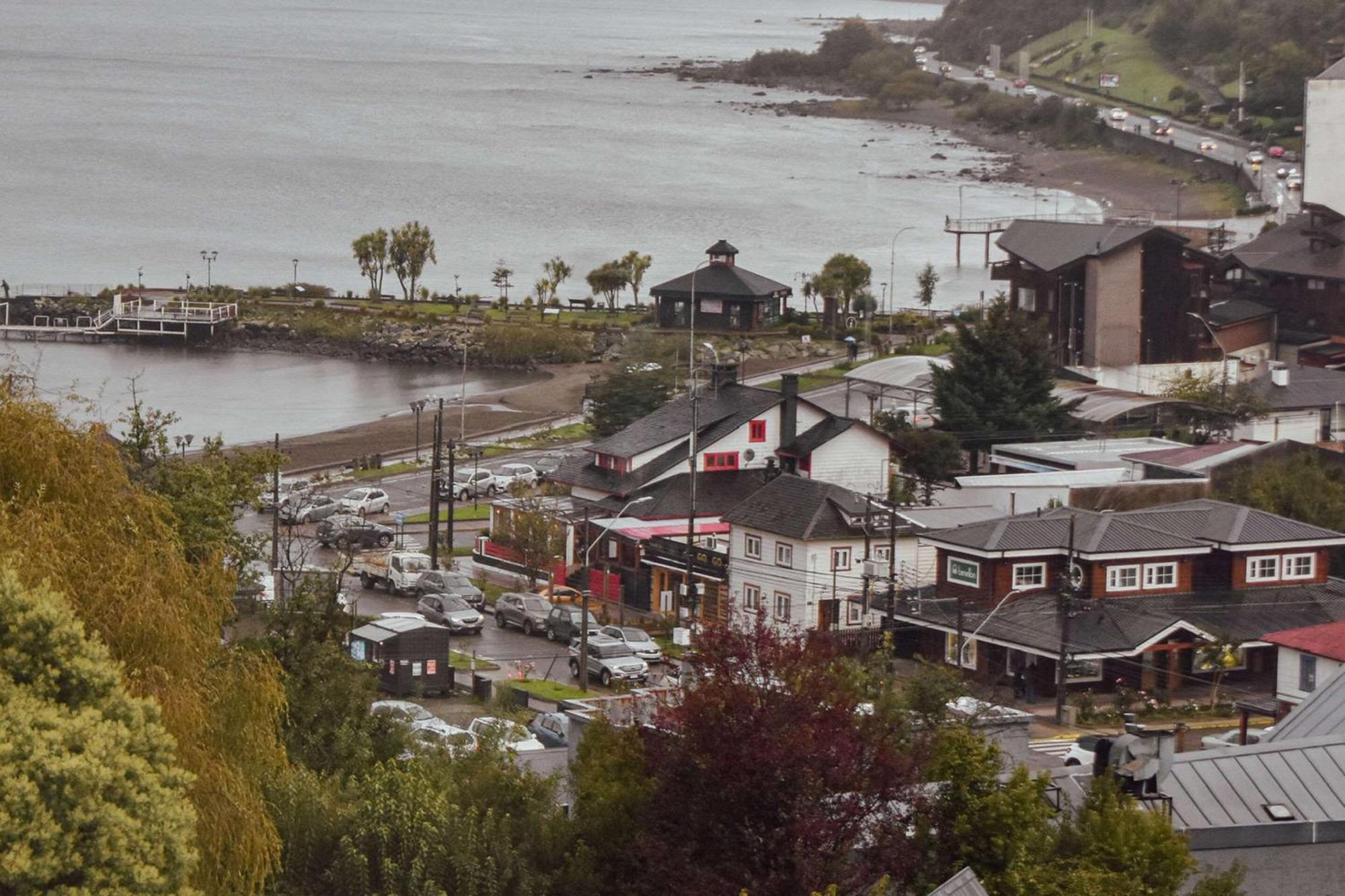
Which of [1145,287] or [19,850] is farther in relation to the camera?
[1145,287]

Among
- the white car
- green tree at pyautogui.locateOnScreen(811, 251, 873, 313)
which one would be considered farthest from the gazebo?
the white car

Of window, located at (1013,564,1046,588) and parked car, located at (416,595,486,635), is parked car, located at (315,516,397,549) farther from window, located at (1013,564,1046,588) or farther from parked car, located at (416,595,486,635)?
window, located at (1013,564,1046,588)

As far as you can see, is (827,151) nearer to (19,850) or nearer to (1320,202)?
(1320,202)

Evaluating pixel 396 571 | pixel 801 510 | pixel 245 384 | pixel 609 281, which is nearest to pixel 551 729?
pixel 801 510

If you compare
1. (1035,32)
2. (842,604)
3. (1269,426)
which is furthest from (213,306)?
(1035,32)

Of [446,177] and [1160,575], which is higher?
[446,177]

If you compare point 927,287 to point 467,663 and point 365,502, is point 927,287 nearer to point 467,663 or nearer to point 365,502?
point 365,502
